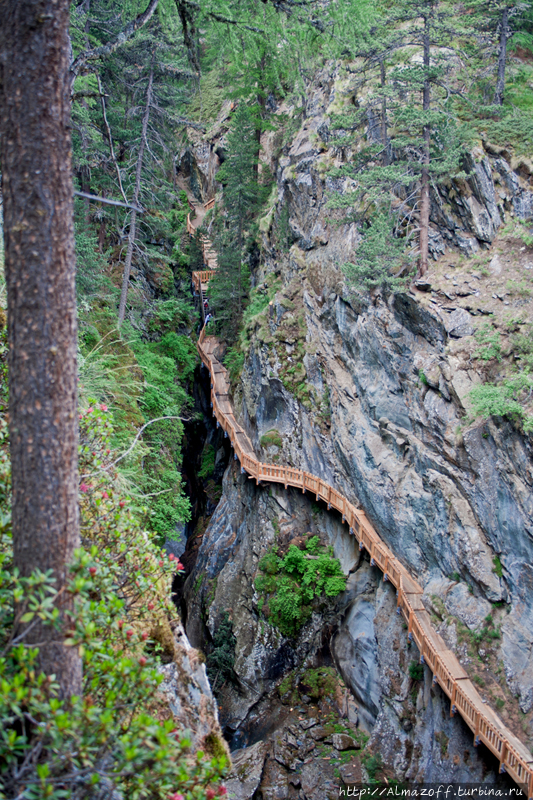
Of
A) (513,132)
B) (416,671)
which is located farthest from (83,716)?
(513,132)

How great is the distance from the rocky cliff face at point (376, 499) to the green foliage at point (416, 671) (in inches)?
10.3

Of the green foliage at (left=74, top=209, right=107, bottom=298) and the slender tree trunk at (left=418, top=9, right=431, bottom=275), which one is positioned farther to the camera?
the green foliage at (left=74, top=209, right=107, bottom=298)

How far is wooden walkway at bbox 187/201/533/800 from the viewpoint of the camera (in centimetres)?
927

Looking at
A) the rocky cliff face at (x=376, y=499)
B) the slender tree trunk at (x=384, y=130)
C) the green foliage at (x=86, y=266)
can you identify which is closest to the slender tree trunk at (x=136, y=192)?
the green foliage at (x=86, y=266)

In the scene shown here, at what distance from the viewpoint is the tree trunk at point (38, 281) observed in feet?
11.8

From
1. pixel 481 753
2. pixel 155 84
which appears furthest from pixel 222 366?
pixel 481 753

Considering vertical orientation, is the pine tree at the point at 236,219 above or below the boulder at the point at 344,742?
above

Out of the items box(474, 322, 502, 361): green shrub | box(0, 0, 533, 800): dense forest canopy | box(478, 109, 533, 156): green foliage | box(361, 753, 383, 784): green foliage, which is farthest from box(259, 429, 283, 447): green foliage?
box(478, 109, 533, 156): green foliage

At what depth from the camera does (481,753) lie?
403 inches

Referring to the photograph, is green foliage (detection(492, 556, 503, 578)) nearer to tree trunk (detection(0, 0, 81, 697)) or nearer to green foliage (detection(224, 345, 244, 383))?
tree trunk (detection(0, 0, 81, 697))

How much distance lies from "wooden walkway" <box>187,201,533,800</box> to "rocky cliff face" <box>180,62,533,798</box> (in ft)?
0.98

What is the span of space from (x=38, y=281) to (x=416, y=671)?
41.7 feet

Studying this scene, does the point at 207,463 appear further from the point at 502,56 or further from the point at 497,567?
the point at 502,56

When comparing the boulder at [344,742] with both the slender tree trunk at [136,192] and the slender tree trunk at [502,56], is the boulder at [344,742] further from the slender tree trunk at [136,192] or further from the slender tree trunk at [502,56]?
Answer: the slender tree trunk at [502,56]
